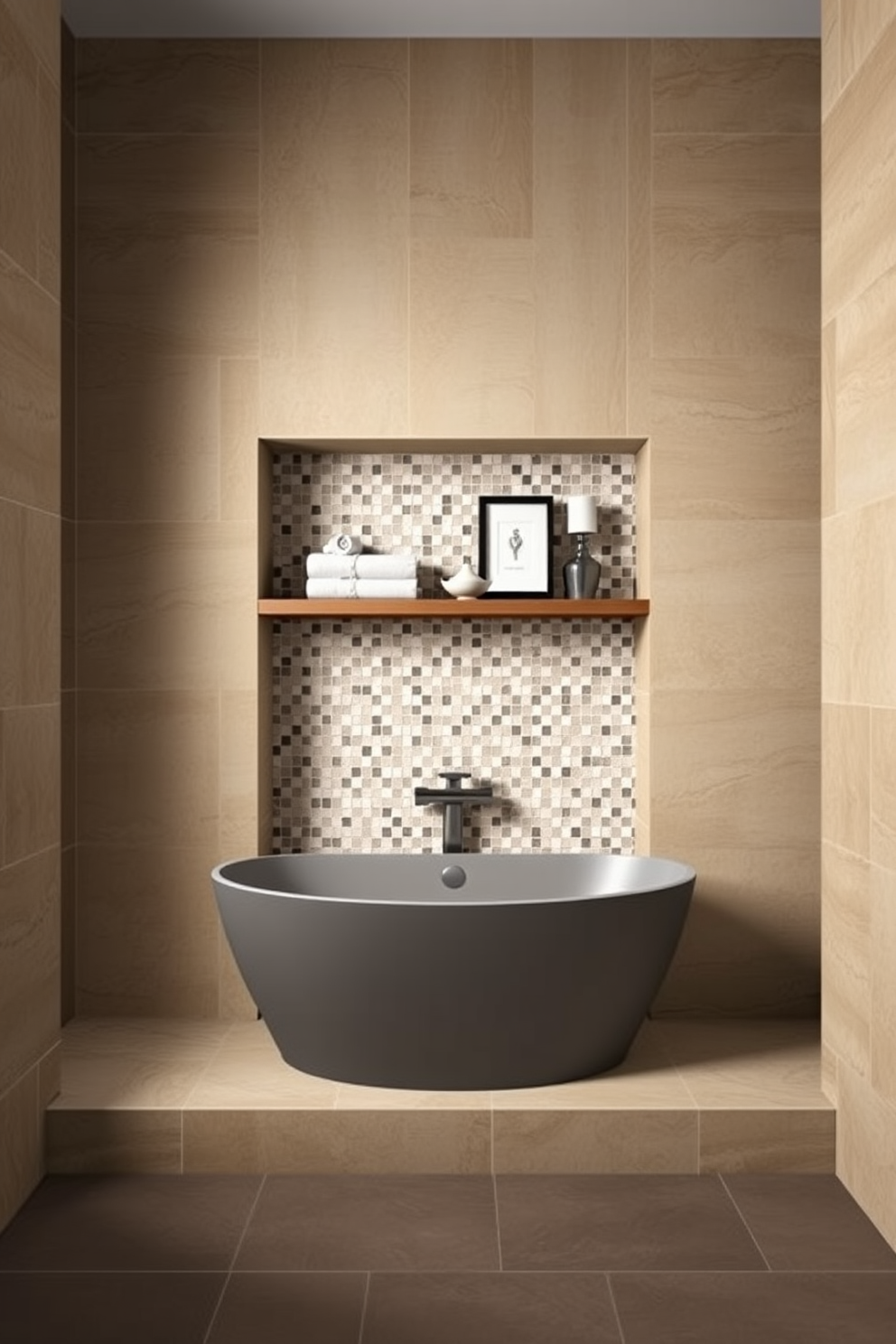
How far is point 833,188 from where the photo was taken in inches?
124

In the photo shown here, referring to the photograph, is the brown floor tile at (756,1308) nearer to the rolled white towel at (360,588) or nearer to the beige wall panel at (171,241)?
the rolled white towel at (360,588)

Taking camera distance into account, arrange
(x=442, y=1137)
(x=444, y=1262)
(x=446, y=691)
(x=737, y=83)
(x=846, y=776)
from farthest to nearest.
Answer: (x=446, y=691) → (x=737, y=83) → (x=442, y=1137) → (x=846, y=776) → (x=444, y=1262)

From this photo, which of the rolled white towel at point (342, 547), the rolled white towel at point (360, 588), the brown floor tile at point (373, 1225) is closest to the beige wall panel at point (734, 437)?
the rolled white towel at point (360, 588)

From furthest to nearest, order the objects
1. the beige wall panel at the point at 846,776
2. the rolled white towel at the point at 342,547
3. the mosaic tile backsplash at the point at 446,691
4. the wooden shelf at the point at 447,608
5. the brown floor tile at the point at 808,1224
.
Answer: the mosaic tile backsplash at the point at 446,691
the rolled white towel at the point at 342,547
the wooden shelf at the point at 447,608
the beige wall panel at the point at 846,776
the brown floor tile at the point at 808,1224

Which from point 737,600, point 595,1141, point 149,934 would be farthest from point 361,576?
point 595,1141

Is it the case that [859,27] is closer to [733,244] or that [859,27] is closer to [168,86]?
[733,244]

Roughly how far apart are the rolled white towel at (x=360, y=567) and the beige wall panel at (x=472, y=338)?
0.37 m

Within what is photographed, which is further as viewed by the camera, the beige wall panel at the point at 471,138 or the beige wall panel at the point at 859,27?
the beige wall panel at the point at 471,138

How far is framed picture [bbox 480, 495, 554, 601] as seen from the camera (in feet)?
13.3

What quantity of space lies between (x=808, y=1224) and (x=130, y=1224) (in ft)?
4.48

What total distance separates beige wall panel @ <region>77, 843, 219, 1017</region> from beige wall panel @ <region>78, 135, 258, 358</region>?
144 cm

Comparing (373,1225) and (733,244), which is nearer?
(373,1225)

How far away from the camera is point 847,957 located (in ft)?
10.0

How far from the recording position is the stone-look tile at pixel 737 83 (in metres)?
3.88
